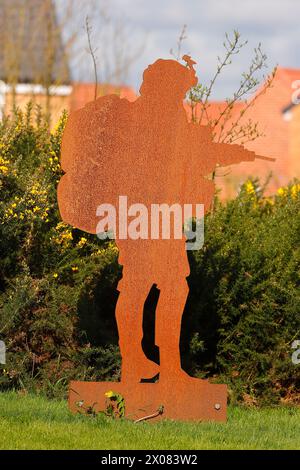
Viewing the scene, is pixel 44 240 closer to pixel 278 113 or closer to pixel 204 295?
pixel 204 295

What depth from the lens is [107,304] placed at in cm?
831

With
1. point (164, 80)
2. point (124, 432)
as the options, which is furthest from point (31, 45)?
point (124, 432)

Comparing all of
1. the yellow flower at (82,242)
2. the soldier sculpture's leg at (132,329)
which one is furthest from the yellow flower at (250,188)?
the soldier sculpture's leg at (132,329)

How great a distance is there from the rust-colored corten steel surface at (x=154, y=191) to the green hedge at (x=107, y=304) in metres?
1.30

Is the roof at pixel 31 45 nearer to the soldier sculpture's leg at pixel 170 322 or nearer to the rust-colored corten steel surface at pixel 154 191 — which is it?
the rust-colored corten steel surface at pixel 154 191

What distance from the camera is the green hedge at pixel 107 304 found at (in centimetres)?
802

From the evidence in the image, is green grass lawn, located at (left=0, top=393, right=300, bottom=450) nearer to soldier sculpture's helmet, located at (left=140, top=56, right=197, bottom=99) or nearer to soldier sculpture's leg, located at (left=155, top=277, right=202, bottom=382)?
soldier sculpture's leg, located at (left=155, top=277, right=202, bottom=382)

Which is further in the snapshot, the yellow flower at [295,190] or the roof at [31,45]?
the roof at [31,45]

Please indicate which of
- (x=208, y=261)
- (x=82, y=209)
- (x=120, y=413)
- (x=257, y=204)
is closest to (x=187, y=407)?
(x=120, y=413)

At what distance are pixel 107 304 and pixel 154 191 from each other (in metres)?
2.03

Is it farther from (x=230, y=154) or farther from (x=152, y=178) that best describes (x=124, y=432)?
(x=230, y=154)

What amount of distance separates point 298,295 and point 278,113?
25.3 metres

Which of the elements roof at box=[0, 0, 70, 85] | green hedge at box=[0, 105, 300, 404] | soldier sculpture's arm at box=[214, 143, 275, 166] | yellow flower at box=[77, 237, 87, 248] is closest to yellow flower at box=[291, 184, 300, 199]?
green hedge at box=[0, 105, 300, 404]
